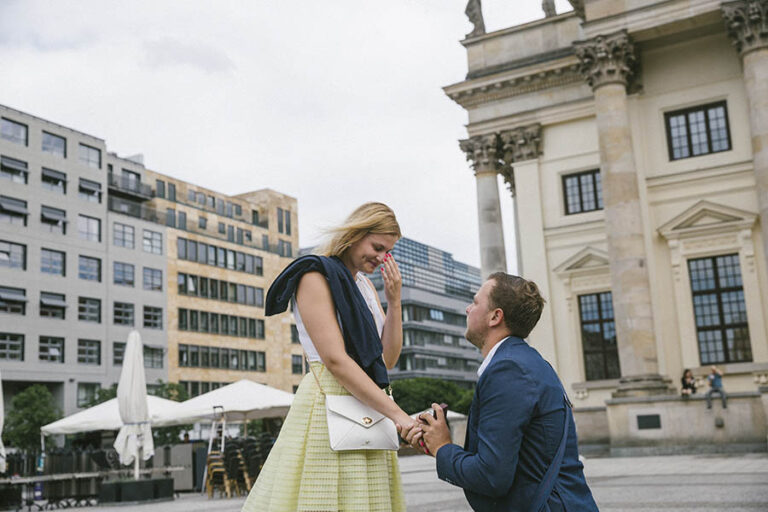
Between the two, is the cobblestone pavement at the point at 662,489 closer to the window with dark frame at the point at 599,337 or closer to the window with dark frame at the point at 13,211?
the window with dark frame at the point at 599,337

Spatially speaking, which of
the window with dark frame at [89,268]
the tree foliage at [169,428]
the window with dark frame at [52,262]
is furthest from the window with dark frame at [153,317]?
the window with dark frame at [52,262]

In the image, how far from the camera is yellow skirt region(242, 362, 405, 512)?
10.3ft

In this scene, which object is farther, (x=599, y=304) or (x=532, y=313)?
(x=599, y=304)

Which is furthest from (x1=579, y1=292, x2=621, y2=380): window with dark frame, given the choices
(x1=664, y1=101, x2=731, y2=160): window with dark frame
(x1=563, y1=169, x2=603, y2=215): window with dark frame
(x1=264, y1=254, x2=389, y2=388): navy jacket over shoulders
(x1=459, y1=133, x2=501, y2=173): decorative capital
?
(x1=264, y1=254, x2=389, y2=388): navy jacket over shoulders

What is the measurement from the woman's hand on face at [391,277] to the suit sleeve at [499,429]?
2.54 feet

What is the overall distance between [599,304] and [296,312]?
93.6 ft

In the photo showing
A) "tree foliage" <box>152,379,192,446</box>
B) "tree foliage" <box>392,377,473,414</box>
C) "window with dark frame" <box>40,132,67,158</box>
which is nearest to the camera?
"tree foliage" <box>152,379,192,446</box>

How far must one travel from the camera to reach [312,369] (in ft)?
11.0

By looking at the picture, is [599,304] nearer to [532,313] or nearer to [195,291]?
[532,313]

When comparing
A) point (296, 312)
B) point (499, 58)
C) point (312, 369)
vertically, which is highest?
point (499, 58)

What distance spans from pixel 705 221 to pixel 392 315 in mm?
26894

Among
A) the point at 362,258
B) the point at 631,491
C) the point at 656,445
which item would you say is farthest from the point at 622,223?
the point at 362,258

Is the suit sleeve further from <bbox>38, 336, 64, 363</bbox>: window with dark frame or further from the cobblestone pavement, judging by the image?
<bbox>38, 336, 64, 363</bbox>: window with dark frame

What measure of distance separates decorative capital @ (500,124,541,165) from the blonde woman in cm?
2999
